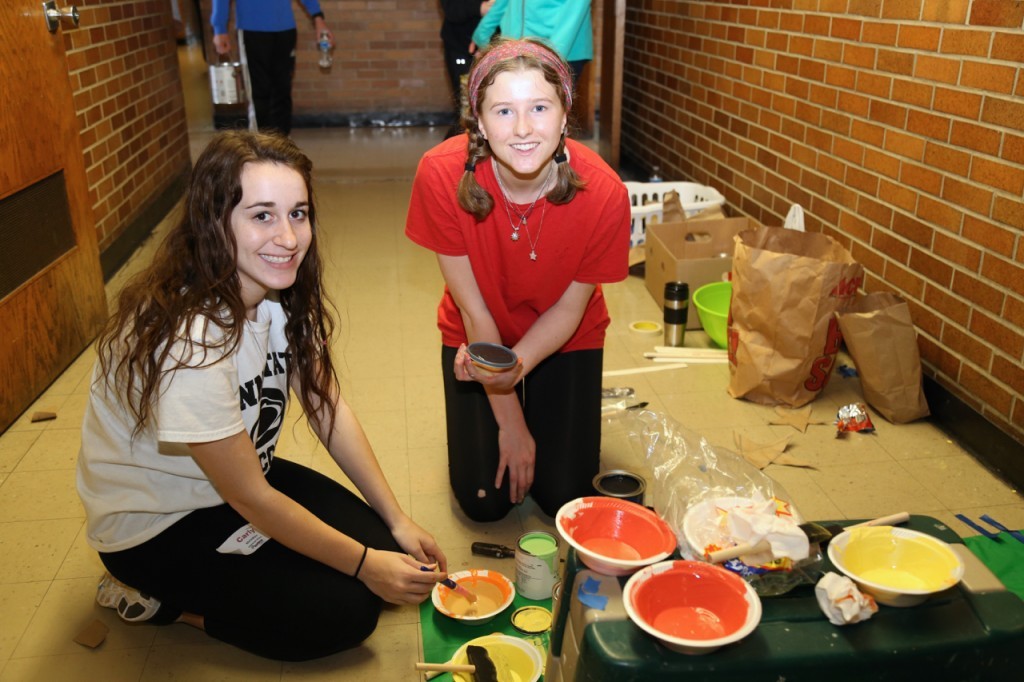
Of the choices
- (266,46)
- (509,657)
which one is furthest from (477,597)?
(266,46)

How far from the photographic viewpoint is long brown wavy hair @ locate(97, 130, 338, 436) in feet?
4.51

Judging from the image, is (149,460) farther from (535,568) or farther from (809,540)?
(809,540)

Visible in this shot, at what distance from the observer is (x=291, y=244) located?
145 centimetres

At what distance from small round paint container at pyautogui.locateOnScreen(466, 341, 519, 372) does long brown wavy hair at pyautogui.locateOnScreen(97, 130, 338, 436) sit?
50 centimetres

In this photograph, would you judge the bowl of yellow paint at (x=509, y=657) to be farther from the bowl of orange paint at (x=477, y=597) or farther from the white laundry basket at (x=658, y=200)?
the white laundry basket at (x=658, y=200)

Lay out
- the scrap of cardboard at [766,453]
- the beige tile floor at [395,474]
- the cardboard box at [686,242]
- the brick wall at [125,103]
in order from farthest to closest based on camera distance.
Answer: the brick wall at [125,103] → the cardboard box at [686,242] → the scrap of cardboard at [766,453] → the beige tile floor at [395,474]

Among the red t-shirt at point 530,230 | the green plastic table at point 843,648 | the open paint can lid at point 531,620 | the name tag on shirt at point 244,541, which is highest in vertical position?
the red t-shirt at point 530,230

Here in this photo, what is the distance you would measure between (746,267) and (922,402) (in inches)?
23.9

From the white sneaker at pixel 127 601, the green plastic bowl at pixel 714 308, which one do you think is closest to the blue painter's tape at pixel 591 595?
the white sneaker at pixel 127 601

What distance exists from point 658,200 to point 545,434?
218cm

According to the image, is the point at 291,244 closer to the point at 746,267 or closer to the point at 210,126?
the point at 746,267

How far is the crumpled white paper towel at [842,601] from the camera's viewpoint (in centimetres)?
115

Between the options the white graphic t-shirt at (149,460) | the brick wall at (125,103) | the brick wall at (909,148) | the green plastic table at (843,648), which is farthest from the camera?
the brick wall at (125,103)

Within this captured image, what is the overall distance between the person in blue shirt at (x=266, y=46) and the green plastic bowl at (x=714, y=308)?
2.89 meters
